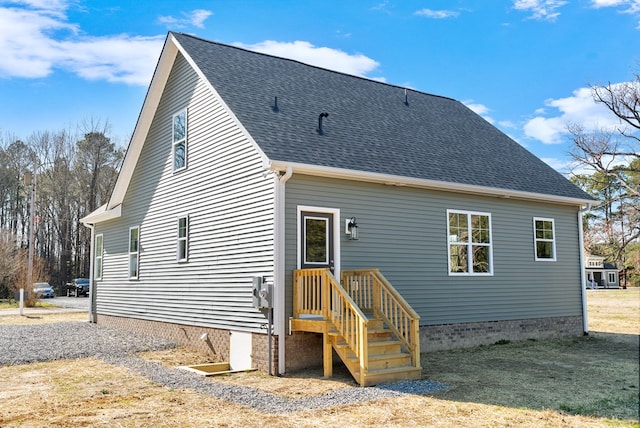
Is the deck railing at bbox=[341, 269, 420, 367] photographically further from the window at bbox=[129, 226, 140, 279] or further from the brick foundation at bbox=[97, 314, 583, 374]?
the window at bbox=[129, 226, 140, 279]

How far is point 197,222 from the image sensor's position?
12031mm

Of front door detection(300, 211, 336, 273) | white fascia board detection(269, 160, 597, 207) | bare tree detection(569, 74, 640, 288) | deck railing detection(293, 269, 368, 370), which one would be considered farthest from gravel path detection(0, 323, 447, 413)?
bare tree detection(569, 74, 640, 288)

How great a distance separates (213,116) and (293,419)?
7378mm

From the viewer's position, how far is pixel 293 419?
20.8 feet

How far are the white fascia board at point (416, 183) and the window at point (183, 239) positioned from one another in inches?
158

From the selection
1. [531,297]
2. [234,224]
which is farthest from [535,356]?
[234,224]

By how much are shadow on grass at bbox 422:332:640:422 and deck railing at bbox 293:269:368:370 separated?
145 cm

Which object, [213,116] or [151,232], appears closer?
[213,116]

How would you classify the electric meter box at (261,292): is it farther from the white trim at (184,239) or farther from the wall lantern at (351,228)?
the white trim at (184,239)

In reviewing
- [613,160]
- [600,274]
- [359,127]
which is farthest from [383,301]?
[600,274]

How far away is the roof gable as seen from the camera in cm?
1062

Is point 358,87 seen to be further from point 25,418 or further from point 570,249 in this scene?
point 25,418

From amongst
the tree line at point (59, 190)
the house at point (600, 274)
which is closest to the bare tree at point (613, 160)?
the tree line at point (59, 190)

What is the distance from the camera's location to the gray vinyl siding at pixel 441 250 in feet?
33.9
